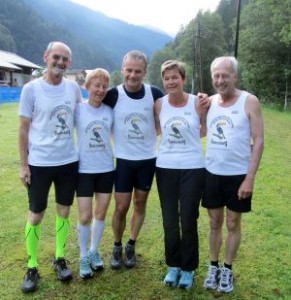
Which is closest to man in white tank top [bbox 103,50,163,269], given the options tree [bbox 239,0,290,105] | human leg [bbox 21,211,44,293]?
human leg [bbox 21,211,44,293]

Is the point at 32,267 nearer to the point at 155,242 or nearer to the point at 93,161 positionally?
the point at 93,161

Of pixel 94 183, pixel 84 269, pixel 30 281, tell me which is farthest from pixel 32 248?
pixel 94 183

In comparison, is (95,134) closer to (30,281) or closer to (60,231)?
(60,231)

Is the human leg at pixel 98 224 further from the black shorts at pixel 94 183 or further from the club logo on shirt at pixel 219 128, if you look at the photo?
the club logo on shirt at pixel 219 128

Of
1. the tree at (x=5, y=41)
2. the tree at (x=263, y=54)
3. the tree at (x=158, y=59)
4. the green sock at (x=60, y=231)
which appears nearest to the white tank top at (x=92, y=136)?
the green sock at (x=60, y=231)

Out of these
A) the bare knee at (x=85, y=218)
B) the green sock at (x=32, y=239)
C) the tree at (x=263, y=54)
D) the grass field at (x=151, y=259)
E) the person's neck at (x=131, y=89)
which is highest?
the tree at (x=263, y=54)

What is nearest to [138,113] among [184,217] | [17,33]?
[184,217]

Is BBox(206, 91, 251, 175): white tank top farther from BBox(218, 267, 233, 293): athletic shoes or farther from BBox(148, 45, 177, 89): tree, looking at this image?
BBox(148, 45, 177, 89): tree

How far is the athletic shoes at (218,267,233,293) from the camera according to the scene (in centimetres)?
385

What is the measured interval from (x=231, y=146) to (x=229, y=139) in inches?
2.5

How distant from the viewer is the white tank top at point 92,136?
3873mm

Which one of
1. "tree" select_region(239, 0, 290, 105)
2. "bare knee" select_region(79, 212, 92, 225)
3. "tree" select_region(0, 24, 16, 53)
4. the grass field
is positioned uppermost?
"tree" select_region(0, 24, 16, 53)

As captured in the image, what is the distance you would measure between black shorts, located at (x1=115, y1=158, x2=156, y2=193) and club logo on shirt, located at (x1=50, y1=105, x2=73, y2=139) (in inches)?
23.8

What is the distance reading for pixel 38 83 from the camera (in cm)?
365
